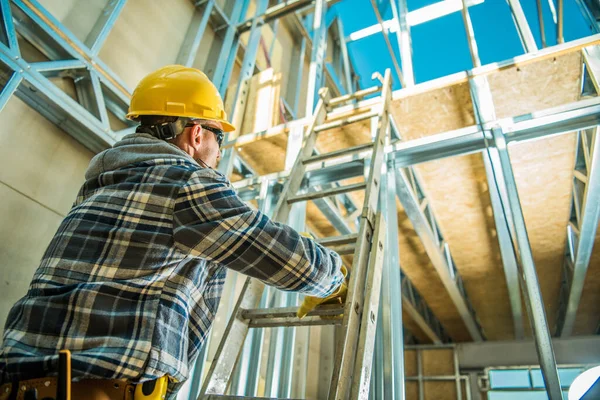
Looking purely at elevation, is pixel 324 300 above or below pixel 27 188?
below

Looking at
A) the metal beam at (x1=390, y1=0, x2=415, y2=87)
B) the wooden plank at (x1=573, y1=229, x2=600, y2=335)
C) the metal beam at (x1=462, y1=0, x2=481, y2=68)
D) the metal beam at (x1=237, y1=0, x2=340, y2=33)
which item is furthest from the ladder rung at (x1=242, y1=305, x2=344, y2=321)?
the wooden plank at (x1=573, y1=229, x2=600, y2=335)

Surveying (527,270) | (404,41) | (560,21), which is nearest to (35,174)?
(527,270)

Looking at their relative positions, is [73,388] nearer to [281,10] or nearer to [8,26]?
[8,26]

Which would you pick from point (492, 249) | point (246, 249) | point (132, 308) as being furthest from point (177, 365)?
point (492, 249)

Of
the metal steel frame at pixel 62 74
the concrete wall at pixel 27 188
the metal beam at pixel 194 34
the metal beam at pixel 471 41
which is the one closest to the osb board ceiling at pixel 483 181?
the metal beam at pixel 471 41

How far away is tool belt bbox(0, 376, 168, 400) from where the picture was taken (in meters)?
1.07

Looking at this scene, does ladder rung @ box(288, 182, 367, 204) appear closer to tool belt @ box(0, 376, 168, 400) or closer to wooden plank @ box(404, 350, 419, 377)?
tool belt @ box(0, 376, 168, 400)

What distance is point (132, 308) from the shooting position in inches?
49.3

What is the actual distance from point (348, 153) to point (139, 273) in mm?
2028

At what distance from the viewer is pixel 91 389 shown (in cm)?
118

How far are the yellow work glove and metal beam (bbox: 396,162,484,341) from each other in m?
2.15

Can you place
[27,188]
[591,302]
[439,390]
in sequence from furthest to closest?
[439,390]
[591,302]
[27,188]

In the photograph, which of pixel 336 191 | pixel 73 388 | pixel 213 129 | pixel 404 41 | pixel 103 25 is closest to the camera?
pixel 73 388

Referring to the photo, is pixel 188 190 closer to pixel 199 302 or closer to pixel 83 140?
pixel 199 302
